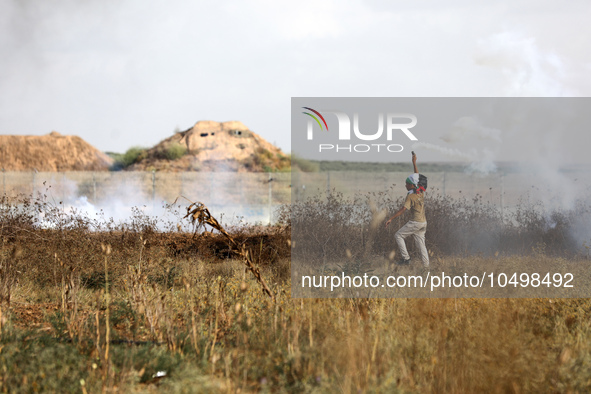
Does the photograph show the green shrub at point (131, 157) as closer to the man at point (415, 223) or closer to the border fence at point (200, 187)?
the border fence at point (200, 187)

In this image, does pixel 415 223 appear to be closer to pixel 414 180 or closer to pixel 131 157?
pixel 414 180

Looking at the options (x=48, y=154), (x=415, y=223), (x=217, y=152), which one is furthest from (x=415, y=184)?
(x=48, y=154)

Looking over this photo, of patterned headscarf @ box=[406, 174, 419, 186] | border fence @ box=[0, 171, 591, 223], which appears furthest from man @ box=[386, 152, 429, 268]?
border fence @ box=[0, 171, 591, 223]

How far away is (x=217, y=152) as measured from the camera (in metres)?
42.0

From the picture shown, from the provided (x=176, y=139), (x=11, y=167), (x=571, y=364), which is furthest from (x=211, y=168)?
(x=571, y=364)

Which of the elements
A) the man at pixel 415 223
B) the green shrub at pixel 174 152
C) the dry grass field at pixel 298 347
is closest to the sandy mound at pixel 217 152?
the green shrub at pixel 174 152

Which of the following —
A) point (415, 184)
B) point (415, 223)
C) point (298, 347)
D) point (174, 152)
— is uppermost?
point (174, 152)

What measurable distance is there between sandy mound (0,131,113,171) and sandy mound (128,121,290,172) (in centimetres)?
685

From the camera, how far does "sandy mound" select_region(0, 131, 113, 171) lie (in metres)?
46.8

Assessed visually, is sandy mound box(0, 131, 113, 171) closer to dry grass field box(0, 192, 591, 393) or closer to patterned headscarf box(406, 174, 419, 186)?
patterned headscarf box(406, 174, 419, 186)

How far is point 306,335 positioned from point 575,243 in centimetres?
859

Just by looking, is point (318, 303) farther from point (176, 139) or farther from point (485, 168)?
point (176, 139)

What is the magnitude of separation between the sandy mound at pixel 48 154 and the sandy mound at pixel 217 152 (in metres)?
6.85

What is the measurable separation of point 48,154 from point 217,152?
50.1 ft
